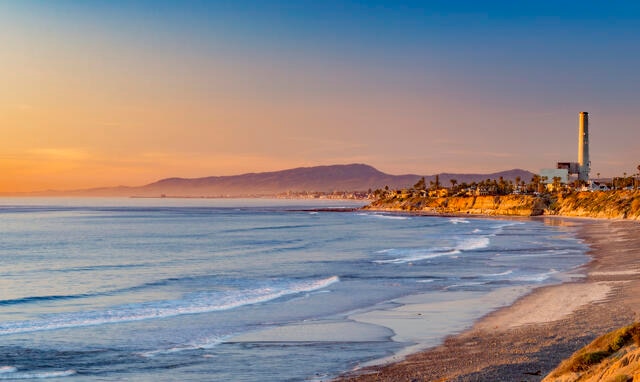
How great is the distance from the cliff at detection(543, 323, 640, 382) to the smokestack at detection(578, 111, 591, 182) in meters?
173

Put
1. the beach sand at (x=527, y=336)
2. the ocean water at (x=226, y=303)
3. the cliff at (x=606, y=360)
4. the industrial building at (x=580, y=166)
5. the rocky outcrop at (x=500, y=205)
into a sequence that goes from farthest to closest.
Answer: the industrial building at (x=580, y=166), the rocky outcrop at (x=500, y=205), the ocean water at (x=226, y=303), the beach sand at (x=527, y=336), the cliff at (x=606, y=360)

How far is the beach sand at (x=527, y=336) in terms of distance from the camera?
12.8 m

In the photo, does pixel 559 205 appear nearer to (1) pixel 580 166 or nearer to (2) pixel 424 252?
(1) pixel 580 166

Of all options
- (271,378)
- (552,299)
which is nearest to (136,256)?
(552,299)

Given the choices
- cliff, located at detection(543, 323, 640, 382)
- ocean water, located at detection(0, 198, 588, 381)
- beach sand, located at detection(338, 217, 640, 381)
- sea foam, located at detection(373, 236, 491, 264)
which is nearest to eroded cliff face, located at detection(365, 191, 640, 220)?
sea foam, located at detection(373, 236, 491, 264)

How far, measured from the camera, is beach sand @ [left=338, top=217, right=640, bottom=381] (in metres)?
12.8

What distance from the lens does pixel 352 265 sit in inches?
1563

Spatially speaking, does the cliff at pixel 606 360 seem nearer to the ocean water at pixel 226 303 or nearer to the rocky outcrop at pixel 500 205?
the ocean water at pixel 226 303

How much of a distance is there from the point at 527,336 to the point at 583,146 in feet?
585

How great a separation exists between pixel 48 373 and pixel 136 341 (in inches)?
141

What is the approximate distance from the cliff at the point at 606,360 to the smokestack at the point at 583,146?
172677 mm

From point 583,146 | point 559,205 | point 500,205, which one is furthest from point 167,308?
point 583,146

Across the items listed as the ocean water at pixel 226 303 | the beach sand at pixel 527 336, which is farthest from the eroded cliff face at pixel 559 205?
the beach sand at pixel 527 336

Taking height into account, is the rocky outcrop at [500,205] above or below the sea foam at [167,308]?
above
